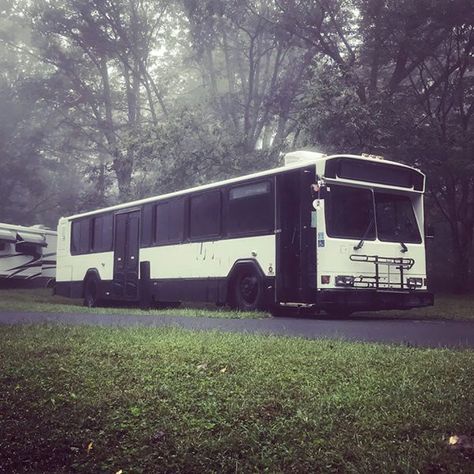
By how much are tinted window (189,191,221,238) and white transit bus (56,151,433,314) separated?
0.03 m

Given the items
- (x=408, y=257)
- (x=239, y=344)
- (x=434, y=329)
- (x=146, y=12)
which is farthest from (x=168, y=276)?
(x=146, y=12)

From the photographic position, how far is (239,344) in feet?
24.3

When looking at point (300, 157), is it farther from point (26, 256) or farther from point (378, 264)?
point (26, 256)

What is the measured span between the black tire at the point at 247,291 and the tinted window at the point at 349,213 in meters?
2.12

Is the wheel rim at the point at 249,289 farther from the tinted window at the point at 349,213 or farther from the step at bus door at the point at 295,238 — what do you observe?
the tinted window at the point at 349,213

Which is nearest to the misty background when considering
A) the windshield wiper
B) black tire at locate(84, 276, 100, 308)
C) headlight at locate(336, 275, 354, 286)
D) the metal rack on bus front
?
black tire at locate(84, 276, 100, 308)

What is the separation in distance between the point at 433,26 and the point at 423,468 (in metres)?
20.2

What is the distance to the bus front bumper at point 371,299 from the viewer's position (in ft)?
39.6

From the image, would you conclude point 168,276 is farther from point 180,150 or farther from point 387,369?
point 387,369

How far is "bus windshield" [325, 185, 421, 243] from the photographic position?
12.6 meters

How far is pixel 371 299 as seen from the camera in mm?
12477

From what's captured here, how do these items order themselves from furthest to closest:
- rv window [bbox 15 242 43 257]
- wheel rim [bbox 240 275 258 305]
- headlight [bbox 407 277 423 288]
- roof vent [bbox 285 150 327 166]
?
rv window [bbox 15 242 43 257] → roof vent [bbox 285 150 327 166] → wheel rim [bbox 240 275 258 305] → headlight [bbox 407 277 423 288]

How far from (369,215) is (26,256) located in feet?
63.2

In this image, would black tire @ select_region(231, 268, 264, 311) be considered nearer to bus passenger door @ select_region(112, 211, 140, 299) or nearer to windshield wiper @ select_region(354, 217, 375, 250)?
windshield wiper @ select_region(354, 217, 375, 250)
